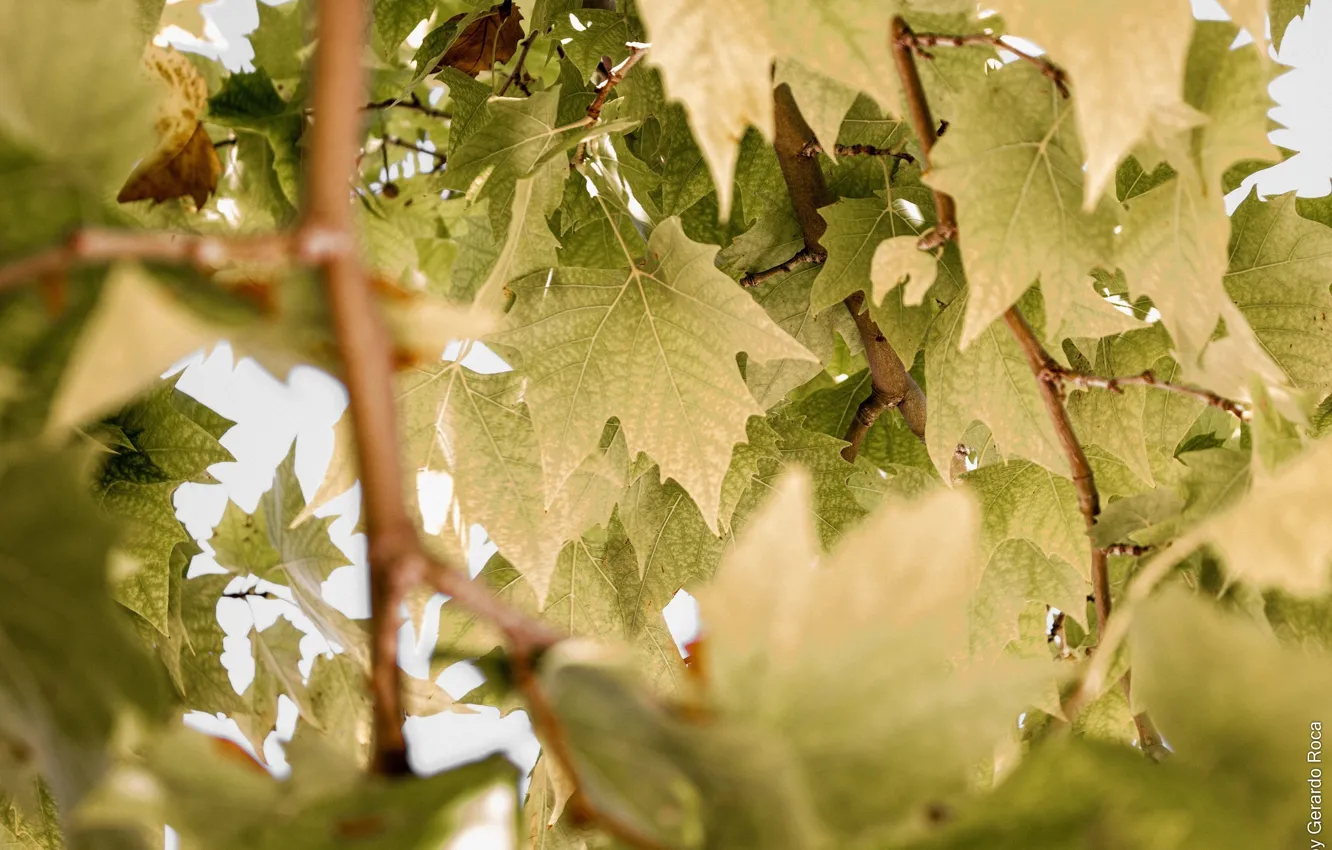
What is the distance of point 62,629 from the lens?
8.0 inches

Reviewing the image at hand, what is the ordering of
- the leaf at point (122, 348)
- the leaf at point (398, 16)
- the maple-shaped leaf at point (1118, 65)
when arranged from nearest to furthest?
the leaf at point (122, 348) < the maple-shaped leaf at point (1118, 65) < the leaf at point (398, 16)

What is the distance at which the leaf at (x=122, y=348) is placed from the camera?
168 mm

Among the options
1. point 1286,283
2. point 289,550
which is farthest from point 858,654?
point 289,550

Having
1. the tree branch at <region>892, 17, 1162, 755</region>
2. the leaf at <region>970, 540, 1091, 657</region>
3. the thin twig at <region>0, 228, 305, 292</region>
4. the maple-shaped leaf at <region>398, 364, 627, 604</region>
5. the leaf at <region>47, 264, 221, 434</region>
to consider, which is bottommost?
the leaf at <region>970, 540, 1091, 657</region>

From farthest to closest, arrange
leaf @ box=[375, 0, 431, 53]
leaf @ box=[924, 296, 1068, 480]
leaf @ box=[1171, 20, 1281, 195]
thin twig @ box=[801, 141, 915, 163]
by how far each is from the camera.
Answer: leaf @ box=[375, 0, 431, 53] → thin twig @ box=[801, 141, 915, 163] → leaf @ box=[924, 296, 1068, 480] → leaf @ box=[1171, 20, 1281, 195]

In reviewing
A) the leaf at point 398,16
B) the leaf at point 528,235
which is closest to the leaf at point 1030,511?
the leaf at point 528,235

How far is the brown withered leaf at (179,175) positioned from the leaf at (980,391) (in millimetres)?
494

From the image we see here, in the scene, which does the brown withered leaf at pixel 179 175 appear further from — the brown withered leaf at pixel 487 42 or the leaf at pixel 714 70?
the leaf at pixel 714 70

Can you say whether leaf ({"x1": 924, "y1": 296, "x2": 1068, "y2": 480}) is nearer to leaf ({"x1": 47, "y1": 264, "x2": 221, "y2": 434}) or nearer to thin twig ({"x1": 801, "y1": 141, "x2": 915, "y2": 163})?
thin twig ({"x1": 801, "y1": 141, "x2": 915, "y2": 163})

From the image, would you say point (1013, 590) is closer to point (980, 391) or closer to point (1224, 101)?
point (980, 391)

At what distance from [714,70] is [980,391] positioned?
382mm

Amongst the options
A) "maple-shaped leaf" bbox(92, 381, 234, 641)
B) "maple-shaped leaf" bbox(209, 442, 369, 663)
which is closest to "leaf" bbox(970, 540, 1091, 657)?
"maple-shaped leaf" bbox(209, 442, 369, 663)

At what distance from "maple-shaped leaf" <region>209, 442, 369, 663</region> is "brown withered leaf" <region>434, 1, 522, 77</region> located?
393 millimetres

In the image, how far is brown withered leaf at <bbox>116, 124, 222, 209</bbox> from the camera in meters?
0.58
